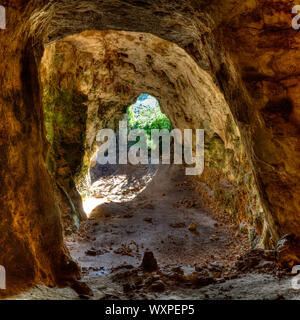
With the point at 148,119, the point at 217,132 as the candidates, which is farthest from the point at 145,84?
the point at 148,119

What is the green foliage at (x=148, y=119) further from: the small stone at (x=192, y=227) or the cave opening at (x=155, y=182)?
the small stone at (x=192, y=227)

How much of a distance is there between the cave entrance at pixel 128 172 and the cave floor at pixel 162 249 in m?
0.15

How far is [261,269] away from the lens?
9.96ft

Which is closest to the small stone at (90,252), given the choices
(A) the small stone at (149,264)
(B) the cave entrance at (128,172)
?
(A) the small stone at (149,264)

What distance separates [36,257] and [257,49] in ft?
12.6

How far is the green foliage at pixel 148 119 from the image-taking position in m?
16.4

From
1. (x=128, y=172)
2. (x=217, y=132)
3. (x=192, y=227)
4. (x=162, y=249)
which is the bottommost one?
(x=162, y=249)

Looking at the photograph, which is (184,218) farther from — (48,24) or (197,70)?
(48,24)

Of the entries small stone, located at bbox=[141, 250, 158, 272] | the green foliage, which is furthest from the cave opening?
the green foliage

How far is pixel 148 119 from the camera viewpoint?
17.9 metres

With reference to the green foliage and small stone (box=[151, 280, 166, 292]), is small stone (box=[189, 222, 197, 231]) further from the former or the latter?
the green foliage

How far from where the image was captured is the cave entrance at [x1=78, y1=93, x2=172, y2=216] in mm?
13258

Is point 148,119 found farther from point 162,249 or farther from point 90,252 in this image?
point 90,252

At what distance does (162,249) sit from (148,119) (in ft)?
40.7
